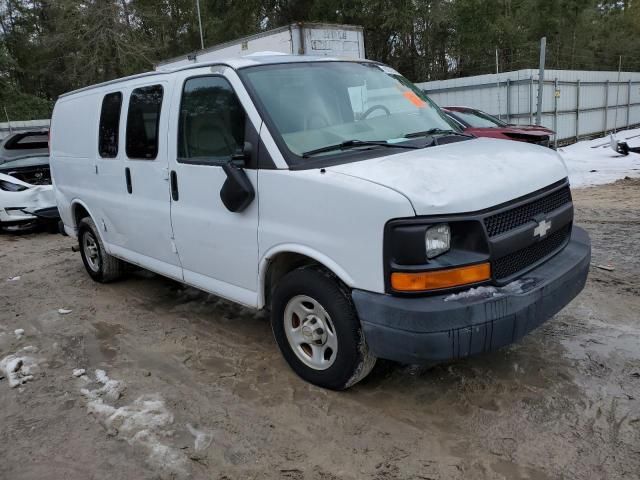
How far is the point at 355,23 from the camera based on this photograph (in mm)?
26016

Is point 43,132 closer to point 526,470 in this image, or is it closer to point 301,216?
Answer: point 301,216

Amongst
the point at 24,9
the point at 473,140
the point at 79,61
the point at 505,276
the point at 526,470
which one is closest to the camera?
the point at 526,470

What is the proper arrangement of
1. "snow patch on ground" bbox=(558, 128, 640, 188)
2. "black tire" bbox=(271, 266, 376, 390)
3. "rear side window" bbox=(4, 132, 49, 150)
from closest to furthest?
"black tire" bbox=(271, 266, 376, 390), "rear side window" bbox=(4, 132, 49, 150), "snow patch on ground" bbox=(558, 128, 640, 188)

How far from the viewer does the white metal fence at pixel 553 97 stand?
15.5 metres

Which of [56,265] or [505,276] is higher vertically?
[505,276]

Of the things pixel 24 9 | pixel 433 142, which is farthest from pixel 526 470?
pixel 24 9

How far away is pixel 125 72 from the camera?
2684 centimetres

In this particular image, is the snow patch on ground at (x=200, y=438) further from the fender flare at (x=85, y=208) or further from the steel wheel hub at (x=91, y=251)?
the steel wheel hub at (x=91, y=251)

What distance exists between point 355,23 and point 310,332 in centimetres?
2507

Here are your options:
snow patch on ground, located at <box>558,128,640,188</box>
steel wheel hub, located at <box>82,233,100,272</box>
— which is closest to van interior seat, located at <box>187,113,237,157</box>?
steel wheel hub, located at <box>82,233,100,272</box>

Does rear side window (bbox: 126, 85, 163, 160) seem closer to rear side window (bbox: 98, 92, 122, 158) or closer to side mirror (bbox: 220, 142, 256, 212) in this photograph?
rear side window (bbox: 98, 92, 122, 158)

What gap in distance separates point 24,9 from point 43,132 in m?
28.7

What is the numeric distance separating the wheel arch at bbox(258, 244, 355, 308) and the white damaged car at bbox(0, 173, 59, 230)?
691 cm

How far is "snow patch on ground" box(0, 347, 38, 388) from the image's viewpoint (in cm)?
395
